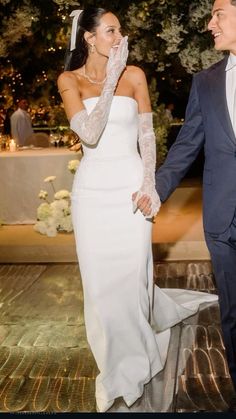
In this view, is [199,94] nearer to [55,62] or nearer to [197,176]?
[55,62]

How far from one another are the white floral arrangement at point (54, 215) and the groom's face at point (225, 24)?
14.6 ft

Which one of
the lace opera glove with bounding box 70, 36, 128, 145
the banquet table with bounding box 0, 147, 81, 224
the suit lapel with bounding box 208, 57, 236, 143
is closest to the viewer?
the suit lapel with bounding box 208, 57, 236, 143

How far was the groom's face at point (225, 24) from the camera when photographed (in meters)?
3.18

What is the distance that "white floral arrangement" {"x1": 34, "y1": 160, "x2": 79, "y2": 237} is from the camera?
7586mm

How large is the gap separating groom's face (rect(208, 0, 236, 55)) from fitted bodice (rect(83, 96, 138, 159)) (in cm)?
66

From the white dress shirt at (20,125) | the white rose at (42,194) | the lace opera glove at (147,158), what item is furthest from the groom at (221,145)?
the white dress shirt at (20,125)

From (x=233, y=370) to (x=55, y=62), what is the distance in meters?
6.91

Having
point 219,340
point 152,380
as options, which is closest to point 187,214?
point 219,340

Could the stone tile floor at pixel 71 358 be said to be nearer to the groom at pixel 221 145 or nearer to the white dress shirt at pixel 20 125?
the groom at pixel 221 145

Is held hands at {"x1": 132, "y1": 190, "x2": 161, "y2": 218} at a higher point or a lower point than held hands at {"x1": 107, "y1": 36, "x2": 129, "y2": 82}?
lower

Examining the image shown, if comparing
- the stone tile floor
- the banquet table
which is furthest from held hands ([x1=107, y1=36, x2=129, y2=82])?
the banquet table

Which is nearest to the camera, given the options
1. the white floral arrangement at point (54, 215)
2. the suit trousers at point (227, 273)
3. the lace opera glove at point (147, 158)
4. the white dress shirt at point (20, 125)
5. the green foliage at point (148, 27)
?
the suit trousers at point (227, 273)

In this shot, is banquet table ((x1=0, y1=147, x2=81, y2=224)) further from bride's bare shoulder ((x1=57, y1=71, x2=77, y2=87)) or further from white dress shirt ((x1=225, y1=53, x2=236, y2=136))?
white dress shirt ((x1=225, y1=53, x2=236, y2=136))

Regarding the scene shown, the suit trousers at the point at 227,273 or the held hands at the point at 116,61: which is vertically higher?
the held hands at the point at 116,61
